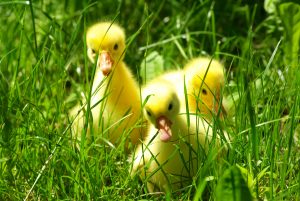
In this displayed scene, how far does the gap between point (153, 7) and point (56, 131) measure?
1607mm

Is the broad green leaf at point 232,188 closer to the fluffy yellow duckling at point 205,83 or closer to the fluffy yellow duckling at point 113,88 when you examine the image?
the fluffy yellow duckling at point 205,83

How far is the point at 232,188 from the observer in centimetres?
219

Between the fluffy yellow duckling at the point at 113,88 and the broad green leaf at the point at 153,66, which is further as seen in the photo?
the broad green leaf at the point at 153,66

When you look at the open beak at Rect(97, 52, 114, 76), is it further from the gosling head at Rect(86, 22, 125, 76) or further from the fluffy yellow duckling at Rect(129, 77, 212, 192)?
the fluffy yellow duckling at Rect(129, 77, 212, 192)

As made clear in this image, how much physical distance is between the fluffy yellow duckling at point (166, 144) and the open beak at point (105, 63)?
28 cm

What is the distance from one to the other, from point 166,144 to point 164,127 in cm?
12

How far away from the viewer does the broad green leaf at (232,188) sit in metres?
2.17

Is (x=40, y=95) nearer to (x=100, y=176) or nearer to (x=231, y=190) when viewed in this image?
(x=100, y=176)

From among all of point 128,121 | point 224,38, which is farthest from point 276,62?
point 128,121

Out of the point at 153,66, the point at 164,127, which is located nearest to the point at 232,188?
the point at 164,127

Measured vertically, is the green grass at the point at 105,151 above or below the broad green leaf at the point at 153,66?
below

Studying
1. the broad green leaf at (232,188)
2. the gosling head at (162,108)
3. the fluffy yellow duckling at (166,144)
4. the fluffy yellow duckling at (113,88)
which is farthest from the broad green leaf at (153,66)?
the broad green leaf at (232,188)

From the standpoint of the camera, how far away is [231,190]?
2.19m

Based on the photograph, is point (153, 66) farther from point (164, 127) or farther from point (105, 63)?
point (164, 127)
